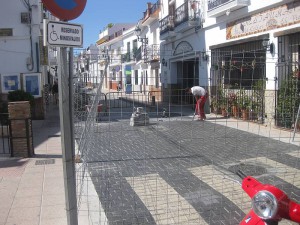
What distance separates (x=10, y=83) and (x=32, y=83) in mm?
910

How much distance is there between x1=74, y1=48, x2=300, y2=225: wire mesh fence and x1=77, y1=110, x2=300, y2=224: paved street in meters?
0.01

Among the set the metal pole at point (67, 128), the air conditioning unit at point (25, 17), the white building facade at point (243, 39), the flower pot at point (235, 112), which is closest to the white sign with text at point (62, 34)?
the metal pole at point (67, 128)

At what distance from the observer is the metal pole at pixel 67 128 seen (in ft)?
10.8

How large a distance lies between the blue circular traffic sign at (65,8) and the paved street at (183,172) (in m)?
1.94

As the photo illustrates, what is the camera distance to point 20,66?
16.2 m

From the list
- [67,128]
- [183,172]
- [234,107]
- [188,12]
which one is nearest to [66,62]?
[67,128]

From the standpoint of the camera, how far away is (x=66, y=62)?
10.9ft

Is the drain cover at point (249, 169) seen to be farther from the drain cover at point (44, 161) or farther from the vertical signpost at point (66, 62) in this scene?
the vertical signpost at point (66, 62)

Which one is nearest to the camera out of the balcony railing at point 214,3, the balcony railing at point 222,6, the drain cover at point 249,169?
the drain cover at point 249,169

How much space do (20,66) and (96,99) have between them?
43.6 ft

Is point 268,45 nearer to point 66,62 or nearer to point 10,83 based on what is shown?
point 66,62

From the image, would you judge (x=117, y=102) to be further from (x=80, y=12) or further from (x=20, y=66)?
(x=20, y=66)

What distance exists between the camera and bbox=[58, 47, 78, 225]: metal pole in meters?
3.30

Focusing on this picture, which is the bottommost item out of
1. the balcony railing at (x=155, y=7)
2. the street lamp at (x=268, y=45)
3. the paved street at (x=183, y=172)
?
the paved street at (x=183, y=172)
